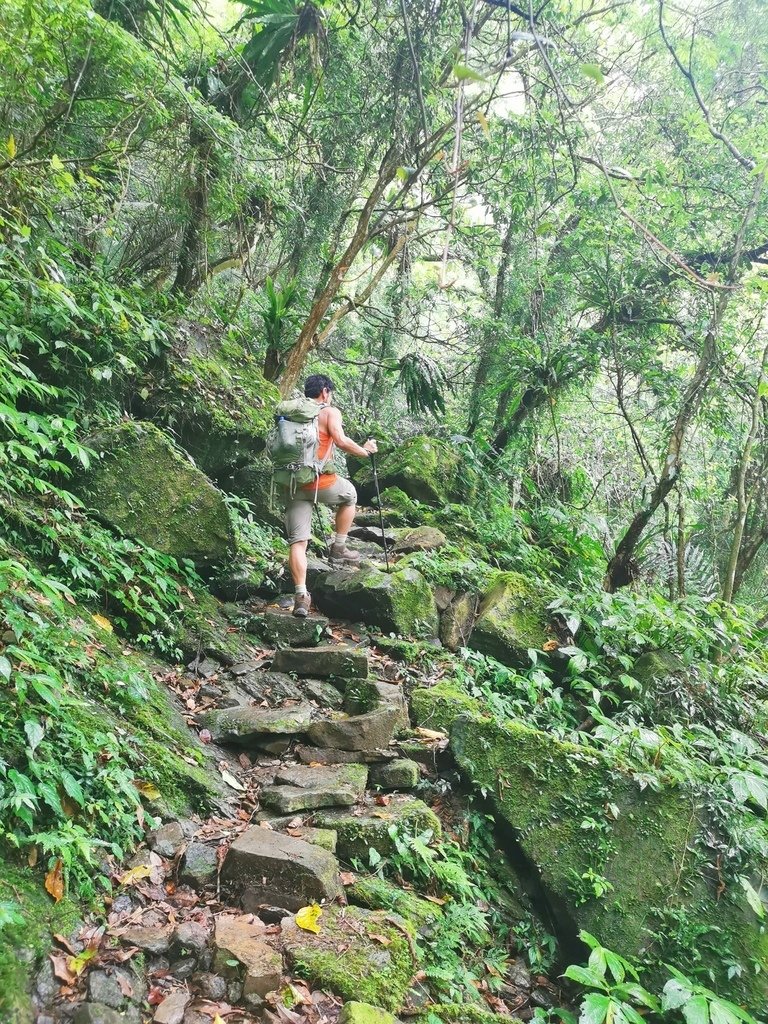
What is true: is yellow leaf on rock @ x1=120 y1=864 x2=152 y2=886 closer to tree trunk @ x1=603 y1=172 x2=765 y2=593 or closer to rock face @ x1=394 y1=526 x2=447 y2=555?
rock face @ x1=394 y1=526 x2=447 y2=555

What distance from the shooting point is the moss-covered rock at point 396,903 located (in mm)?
3279

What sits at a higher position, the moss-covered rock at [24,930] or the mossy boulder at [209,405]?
the mossy boulder at [209,405]

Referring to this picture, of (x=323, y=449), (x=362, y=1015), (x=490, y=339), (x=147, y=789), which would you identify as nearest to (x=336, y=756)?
(x=147, y=789)

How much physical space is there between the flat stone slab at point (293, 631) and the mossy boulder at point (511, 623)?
1685 mm

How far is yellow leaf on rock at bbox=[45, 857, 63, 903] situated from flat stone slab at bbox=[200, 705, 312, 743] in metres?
1.77

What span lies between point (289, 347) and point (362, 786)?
723cm

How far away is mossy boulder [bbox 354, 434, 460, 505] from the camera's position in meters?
9.95

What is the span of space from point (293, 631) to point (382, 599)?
0.91 m

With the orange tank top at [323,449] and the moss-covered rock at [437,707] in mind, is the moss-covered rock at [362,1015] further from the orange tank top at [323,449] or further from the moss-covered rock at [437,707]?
the orange tank top at [323,449]

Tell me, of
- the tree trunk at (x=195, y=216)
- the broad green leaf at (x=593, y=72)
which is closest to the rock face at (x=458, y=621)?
the tree trunk at (x=195, y=216)

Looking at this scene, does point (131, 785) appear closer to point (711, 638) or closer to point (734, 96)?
point (711, 638)

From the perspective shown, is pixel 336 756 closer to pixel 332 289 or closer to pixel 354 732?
pixel 354 732

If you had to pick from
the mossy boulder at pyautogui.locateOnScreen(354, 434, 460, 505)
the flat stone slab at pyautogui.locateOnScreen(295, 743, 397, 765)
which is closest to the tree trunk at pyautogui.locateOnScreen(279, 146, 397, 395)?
the mossy boulder at pyautogui.locateOnScreen(354, 434, 460, 505)

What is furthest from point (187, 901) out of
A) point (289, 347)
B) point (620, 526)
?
point (620, 526)
